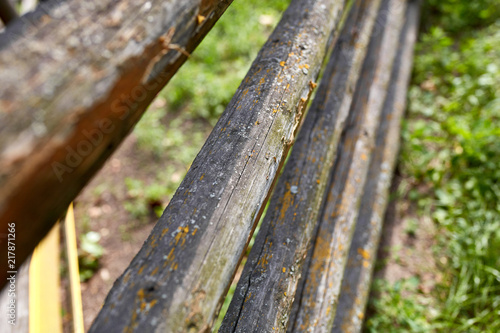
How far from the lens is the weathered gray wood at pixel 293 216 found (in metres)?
1.18

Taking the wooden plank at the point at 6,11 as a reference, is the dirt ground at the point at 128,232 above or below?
below

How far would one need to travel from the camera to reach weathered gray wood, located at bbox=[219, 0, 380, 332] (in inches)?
46.4

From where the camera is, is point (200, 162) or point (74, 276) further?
point (74, 276)

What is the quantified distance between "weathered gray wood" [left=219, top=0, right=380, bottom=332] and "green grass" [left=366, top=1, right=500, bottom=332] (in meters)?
1.00

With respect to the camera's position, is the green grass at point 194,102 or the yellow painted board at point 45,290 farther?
the green grass at point 194,102

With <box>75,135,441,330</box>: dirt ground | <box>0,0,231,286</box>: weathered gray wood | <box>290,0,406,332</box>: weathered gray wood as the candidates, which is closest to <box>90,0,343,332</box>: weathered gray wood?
<box>0,0,231,286</box>: weathered gray wood

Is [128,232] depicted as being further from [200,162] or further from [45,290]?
[200,162]

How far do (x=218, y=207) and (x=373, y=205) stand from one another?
5.33 ft

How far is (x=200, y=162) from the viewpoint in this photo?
1.01 metres

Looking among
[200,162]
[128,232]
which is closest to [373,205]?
[200,162]

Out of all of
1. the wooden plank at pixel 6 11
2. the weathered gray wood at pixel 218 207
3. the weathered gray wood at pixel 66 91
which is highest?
the weathered gray wood at pixel 66 91

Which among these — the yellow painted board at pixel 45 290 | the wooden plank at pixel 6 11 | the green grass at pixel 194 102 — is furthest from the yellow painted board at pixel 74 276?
the wooden plank at pixel 6 11

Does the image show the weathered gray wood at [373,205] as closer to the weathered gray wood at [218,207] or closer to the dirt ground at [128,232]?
the dirt ground at [128,232]

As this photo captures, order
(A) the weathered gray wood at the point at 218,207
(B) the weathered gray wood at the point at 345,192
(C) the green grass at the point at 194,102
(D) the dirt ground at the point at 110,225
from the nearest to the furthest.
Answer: (A) the weathered gray wood at the point at 218,207, (B) the weathered gray wood at the point at 345,192, (D) the dirt ground at the point at 110,225, (C) the green grass at the point at 194,102
